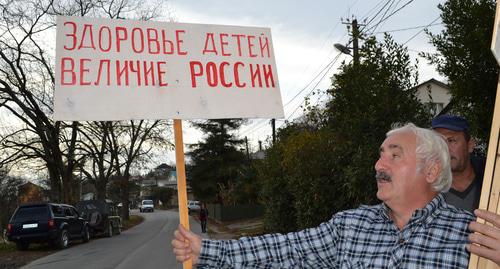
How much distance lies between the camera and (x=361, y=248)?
2.27m

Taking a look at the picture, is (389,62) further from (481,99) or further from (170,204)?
(170,204)

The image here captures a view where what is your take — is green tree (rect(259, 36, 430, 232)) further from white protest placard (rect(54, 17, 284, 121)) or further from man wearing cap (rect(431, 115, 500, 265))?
white protest placard (rect(54, 17, 284, 121))

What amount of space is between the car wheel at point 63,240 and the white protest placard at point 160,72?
57.5ft

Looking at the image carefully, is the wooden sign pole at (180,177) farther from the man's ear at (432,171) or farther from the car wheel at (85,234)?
the car wheel at (85,234)

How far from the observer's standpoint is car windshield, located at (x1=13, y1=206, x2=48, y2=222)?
61.3 feet

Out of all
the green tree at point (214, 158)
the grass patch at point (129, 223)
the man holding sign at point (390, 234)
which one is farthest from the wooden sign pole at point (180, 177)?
the green tree at point (214, 158)

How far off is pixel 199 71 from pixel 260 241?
130 cm

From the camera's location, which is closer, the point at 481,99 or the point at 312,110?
the point at 481,99

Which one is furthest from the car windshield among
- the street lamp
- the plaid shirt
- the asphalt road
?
the plaid shirt

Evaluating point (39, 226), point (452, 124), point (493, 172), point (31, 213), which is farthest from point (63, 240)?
point (493, 172)

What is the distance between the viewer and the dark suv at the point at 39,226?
1839cm

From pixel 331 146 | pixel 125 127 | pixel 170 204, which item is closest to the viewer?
pixel 331 146

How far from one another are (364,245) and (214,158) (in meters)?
49.7

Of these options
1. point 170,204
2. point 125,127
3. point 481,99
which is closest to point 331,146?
point 481,99
